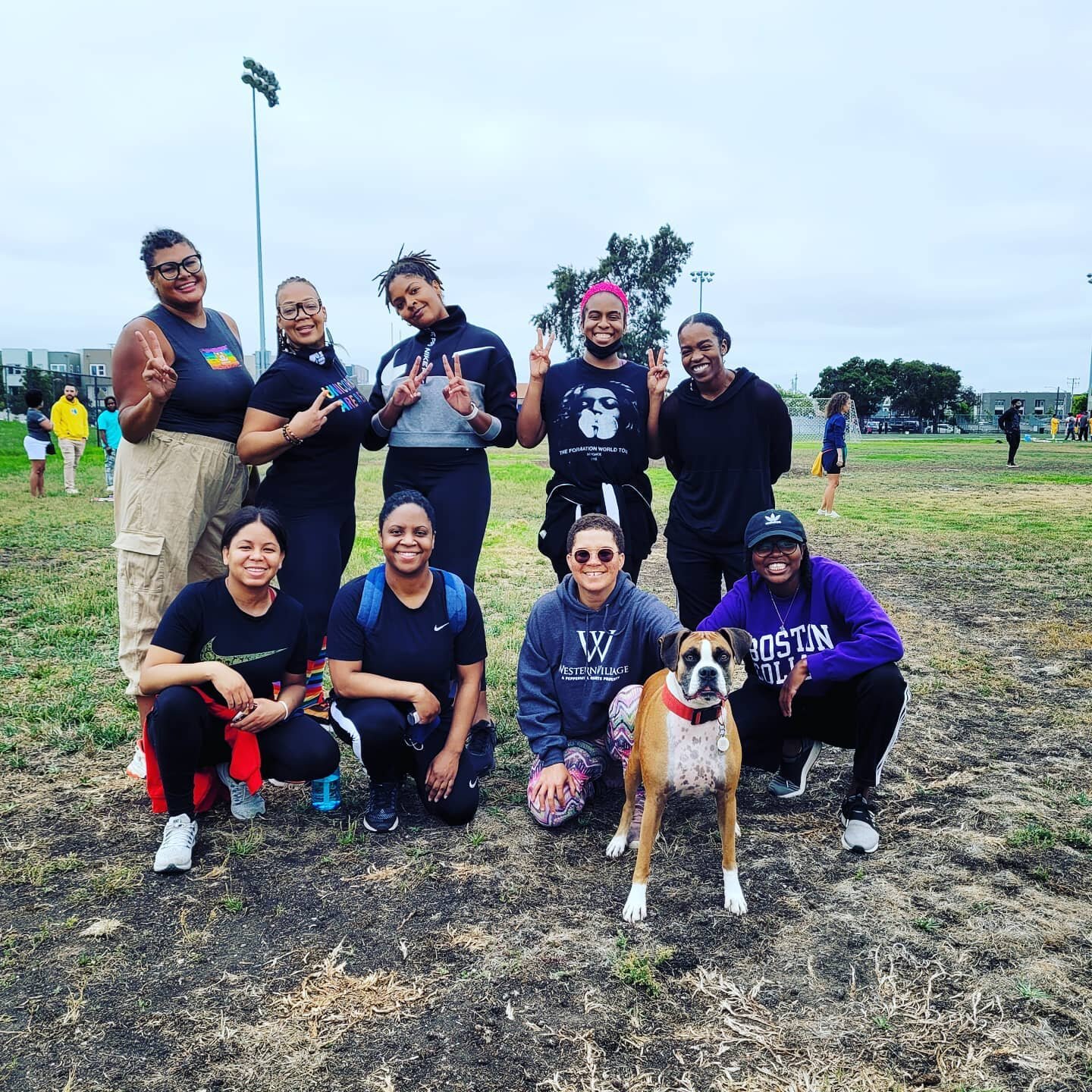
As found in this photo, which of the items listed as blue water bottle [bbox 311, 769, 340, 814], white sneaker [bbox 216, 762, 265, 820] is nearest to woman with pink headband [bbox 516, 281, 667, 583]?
blue water bottle [bbox 311, 769, 340, 814]

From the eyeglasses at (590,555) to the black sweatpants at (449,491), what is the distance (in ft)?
2.39

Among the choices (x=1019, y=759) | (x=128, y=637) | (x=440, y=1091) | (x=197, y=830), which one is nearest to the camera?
(x=440, y=1091)

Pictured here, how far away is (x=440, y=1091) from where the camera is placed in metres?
2.22

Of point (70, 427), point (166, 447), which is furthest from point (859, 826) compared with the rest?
point (70, 427)

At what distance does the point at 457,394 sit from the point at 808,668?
202 cm

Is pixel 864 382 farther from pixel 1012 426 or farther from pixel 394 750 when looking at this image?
pixel 394 750

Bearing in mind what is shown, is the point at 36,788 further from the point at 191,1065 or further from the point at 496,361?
the point at 496,361

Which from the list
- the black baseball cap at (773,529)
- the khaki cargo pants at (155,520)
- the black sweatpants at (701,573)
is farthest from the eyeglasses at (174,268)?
the black baseball cap at (773,529)

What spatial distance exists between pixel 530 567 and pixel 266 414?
5.83 m

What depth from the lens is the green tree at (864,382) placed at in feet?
308

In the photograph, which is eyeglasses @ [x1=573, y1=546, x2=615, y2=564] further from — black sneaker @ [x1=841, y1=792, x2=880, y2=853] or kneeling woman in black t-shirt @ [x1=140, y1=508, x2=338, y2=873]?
black sneaker @ [x1=841, y1=792, x2=880, y2=853]

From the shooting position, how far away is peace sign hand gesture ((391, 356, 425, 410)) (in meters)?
4.07

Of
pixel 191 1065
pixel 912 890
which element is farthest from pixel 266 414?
pixel 912 890

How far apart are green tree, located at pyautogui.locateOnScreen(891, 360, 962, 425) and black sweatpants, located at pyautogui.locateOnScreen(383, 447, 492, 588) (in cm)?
9665
